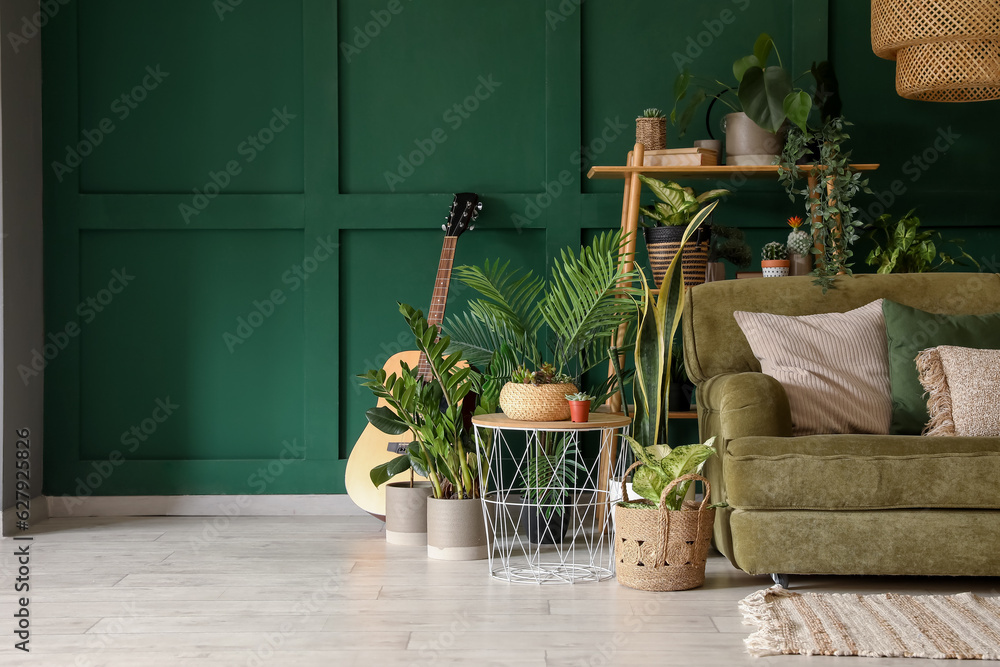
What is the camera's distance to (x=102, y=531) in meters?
3.35

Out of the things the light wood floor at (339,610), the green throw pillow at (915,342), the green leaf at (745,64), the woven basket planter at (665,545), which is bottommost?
the light wood floor at (339,610)

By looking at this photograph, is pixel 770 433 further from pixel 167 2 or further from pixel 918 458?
pixel 167 2

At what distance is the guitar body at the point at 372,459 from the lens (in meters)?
3.42

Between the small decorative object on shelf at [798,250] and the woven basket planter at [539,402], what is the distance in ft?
3.96

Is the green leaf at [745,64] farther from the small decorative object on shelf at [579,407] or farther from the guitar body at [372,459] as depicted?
the guitar body at [372,459]

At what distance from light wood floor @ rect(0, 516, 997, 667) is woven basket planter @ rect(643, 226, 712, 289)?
105 cm

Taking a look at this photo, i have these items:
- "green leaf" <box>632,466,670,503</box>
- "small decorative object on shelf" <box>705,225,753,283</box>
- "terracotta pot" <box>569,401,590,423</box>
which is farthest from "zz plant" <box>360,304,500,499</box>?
"small decorative object on shelf" <box>705,225,753,283</box>

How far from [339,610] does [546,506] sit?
0.74 m

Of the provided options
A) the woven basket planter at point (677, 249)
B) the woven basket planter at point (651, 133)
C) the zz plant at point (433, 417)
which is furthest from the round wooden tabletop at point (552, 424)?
the woven basket planter at point (651, 133)

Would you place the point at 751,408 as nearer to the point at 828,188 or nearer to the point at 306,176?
the point at 828,188

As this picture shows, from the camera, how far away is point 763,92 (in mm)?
3199

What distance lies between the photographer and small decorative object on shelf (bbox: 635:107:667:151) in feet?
11.3

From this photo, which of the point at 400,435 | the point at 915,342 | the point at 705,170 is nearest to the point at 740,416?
the point at 915,342

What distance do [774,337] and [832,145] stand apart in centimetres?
83
